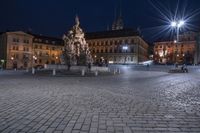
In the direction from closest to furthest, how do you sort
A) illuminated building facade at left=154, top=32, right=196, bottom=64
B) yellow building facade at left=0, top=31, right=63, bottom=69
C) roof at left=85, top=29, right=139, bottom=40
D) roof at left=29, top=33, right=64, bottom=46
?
yellow building facade at left=0, top=31, right=63, bottom=69 < roof at left=29, top=33, right=64, bottom=46 < roof at left=85, top=29, right=139, bottom=40 < illuminated building facade at left=154, top=32, right=196, bottom=64

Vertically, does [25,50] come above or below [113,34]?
below

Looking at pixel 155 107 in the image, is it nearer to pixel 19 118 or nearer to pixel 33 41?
pixel 19 118

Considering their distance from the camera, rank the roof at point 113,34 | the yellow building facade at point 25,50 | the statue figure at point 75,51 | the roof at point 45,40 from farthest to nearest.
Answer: the roof at point 113,34 < the roof at point 45,40 < the yellow building facade at point 25,50 < the statue figure at point 75,51

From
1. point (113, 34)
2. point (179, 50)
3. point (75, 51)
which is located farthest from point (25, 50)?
point (179, 50)

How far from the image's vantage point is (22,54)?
286 ft

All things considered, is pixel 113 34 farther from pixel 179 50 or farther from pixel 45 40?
pixel 179 50

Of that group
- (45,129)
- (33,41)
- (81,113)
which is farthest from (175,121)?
(33,41)

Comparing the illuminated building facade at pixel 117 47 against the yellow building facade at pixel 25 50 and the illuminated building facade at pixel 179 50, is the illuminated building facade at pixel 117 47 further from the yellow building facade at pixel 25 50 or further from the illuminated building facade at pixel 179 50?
the yellow building facade at pixel 25 50

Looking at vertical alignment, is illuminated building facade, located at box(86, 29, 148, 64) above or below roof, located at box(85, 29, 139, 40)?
below

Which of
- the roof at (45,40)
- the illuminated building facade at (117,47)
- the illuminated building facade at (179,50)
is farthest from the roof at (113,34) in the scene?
the illuminated building facade at (179,50)

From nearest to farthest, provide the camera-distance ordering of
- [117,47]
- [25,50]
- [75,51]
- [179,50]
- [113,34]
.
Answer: [75,51], [25,50], [117,47], [113,34], [179,50]

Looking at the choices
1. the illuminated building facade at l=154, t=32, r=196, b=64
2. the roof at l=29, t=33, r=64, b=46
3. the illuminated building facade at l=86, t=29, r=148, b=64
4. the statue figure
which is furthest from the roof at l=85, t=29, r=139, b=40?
the statue figure

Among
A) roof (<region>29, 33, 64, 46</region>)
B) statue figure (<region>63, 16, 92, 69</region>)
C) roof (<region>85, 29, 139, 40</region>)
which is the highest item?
roof (<region>85, 29, 139, 40</region>)

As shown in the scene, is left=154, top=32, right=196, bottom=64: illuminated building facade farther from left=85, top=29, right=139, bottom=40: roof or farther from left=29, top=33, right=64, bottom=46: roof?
left=29, top=33, right=64, bottom=46: roof
